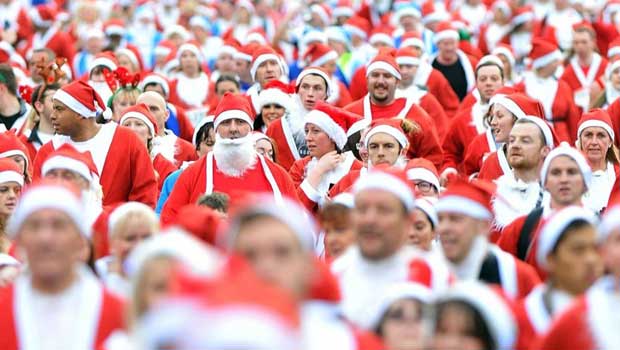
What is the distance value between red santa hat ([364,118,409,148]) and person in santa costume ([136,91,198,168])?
2.33 metres

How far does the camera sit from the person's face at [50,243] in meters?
7.38

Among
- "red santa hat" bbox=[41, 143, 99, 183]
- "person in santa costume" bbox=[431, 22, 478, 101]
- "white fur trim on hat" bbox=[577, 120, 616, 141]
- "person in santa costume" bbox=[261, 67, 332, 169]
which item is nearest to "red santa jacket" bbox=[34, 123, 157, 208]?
"red santa hat" bbox=[41, 143, 99, 183]

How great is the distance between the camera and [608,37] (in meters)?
23.6

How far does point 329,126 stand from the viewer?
535 inches

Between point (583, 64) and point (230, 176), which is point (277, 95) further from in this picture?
point (583, 64)

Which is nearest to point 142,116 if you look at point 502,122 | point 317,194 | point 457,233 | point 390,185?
point 317,194

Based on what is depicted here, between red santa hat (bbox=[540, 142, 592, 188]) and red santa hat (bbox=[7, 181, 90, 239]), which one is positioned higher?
red santa hat (bbox=[540, 142, 592, 188])

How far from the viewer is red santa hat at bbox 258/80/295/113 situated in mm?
15875

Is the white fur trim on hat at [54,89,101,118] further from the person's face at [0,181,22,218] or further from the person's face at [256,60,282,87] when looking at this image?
the person's face at [256,60,282,87]

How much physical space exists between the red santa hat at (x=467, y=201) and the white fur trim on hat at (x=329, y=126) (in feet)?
14.5

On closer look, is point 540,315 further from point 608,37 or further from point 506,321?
point 608,37

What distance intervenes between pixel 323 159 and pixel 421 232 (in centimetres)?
300

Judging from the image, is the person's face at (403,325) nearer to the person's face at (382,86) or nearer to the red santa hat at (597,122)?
the red santa hat at (597,122)

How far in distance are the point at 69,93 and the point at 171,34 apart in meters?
12.8
